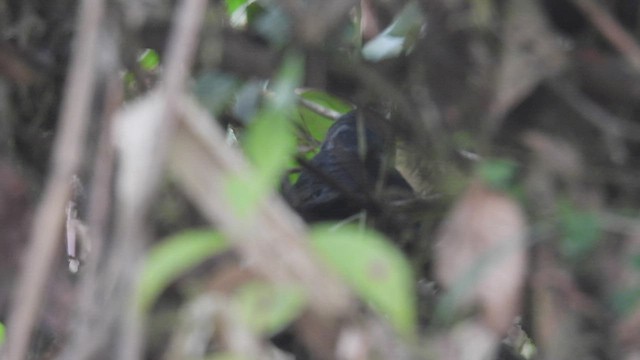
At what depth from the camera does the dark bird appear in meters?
0.99

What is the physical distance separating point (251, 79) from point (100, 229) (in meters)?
0.19

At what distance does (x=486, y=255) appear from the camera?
0.54 metres

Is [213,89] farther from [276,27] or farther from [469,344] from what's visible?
[469,344]

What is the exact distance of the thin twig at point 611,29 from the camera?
1.90 ft

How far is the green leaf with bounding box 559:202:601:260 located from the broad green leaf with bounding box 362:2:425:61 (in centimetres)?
17

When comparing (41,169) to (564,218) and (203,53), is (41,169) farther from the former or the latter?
(564,218)

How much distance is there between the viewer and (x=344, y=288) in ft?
1.59

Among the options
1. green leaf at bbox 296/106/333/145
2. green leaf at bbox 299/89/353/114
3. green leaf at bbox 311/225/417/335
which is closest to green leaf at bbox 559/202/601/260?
green leaf at bbox 311/225/417/335

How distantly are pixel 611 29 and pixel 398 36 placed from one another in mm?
151

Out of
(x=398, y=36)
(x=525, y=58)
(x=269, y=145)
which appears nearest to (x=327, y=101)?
(x=398, y=36)

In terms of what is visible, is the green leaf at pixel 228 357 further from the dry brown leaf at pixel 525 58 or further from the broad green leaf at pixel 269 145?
the dry brown leaf at pixel 525 58

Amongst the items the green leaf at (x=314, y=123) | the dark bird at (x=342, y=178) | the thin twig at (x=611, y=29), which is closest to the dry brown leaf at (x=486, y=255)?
the thin twig at (x=611, y=29)

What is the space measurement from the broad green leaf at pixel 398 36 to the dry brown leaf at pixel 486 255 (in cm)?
14

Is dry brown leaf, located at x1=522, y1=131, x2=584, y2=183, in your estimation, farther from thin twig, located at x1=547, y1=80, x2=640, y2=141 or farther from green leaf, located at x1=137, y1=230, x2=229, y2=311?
green leaf, located at x1=137, y1=230, x2=229, y2=311
